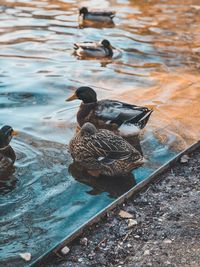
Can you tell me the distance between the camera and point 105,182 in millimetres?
5965

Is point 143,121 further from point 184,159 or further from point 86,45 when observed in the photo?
point 86,45

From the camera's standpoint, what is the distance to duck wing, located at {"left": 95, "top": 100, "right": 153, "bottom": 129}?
685 cm

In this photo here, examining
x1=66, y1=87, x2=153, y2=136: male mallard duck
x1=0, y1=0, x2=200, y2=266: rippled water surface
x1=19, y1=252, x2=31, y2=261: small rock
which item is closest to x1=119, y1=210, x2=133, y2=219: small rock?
x1=0, y1=0, x2=200, y2=266: rippled water surface

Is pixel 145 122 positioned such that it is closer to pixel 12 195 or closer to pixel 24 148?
pixel 24 148

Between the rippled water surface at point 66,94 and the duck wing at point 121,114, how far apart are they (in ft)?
0.93

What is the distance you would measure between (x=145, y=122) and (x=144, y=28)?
705cm

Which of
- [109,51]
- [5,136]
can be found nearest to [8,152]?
[5,136]

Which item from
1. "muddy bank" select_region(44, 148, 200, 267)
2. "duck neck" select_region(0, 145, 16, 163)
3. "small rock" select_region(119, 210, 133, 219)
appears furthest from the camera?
"duck neck" select_region(0, 145, 16, 163)

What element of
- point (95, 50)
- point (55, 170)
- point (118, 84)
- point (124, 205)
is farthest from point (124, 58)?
point (124, 205)

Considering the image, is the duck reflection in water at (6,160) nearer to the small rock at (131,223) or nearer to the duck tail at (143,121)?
the small rock at (131,223)

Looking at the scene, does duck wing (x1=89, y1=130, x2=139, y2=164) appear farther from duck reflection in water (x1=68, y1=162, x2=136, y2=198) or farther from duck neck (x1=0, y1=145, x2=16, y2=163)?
duck neck (x1=0, y1=145, x2=16, y2=163)

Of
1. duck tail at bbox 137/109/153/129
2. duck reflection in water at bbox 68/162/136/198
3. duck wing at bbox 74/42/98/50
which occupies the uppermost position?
duck tail at bbox 137/109/153/129

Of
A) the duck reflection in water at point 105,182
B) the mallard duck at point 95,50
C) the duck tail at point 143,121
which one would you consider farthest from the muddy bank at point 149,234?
the mallard duck at point 95,50

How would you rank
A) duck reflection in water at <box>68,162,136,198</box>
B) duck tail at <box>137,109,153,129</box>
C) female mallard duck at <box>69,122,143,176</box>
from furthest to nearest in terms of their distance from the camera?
duck tail at <box>137,109,153,129</box>
female mallard duck at <box>69,122,143,176</box>
duck reflection in water at <box>68,162,136,198</box>
